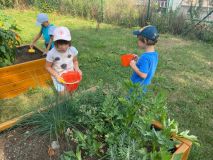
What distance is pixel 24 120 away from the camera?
7.07 feet

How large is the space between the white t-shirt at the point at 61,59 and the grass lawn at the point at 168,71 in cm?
36

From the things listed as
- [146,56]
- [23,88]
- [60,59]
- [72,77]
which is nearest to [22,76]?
[23,88]

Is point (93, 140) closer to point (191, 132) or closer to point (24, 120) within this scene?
point (24, 120)

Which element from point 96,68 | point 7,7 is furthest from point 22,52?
point 7,7

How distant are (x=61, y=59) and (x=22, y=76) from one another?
1089 mm

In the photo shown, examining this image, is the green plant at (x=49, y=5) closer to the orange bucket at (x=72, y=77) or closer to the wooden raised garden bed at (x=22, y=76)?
the wooden raised garden bed at (x=22, y=76)

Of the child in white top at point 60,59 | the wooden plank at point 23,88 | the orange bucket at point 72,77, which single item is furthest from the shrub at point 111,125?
the wooden plank at point 23,88

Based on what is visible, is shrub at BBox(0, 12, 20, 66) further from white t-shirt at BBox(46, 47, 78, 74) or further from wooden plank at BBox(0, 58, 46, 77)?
white t-shirt at BBox(46, 47, 78, 74)

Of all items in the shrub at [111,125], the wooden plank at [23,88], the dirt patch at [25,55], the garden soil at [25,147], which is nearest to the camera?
the shrub at [111,125]

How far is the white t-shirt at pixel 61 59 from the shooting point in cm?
323

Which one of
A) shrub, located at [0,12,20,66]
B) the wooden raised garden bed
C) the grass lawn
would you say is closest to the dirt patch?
the wooden raised garden bed

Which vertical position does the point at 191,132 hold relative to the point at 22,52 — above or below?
below

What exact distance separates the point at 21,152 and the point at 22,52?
9.88ft

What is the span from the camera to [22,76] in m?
4.05
